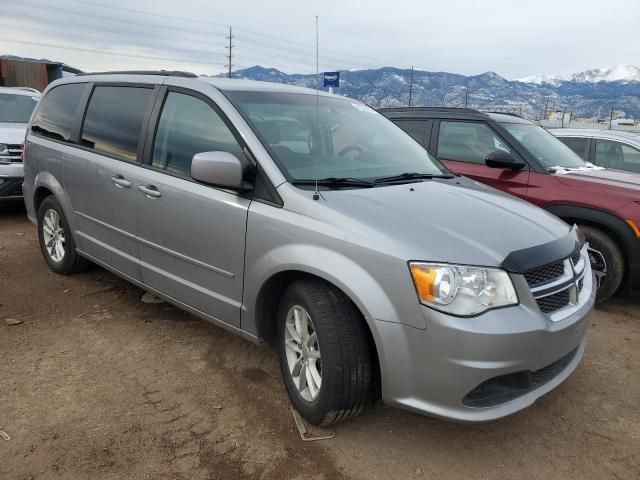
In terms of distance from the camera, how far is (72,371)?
3119 millimetres

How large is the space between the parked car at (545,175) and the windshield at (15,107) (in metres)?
6.38

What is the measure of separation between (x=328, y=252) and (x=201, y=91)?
4.91ft

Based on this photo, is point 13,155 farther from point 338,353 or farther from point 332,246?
point 338,353

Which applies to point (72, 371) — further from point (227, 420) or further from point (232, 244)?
point (232, 244)

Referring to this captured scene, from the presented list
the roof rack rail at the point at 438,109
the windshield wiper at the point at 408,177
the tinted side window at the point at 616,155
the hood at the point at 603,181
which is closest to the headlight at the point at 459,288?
the windshield wiper at the point at 408,177

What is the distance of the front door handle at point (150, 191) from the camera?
3.24 metres

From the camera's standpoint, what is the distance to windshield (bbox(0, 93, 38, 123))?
27.3ft

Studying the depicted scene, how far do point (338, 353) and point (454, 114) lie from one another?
4187 millimetres

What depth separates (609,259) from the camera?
4.43 m

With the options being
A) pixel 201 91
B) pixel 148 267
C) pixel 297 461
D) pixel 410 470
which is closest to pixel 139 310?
pixel 148 267

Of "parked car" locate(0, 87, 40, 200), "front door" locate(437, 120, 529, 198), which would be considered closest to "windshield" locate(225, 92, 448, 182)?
"front door" locate(437, 120, 529, 198)

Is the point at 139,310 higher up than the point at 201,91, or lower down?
lower down

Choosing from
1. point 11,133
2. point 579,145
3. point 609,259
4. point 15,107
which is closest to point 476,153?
point 609,259

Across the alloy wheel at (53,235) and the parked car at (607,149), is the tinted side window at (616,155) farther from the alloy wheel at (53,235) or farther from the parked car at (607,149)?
the alloy wheel at (53,235)
